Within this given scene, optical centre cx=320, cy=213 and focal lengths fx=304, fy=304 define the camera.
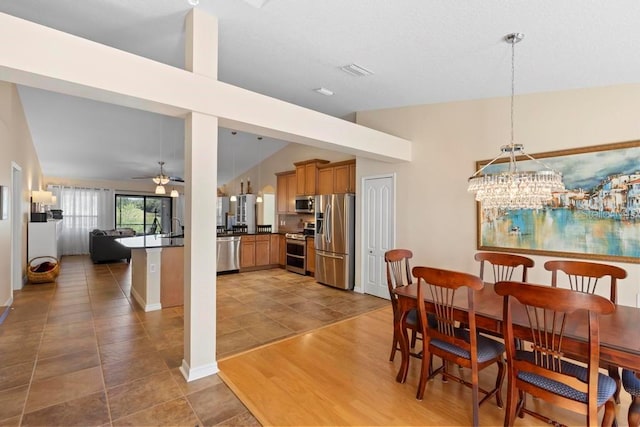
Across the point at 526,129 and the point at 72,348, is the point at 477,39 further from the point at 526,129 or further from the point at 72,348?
the point at 72,348

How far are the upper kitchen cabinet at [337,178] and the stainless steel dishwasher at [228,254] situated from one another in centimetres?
233

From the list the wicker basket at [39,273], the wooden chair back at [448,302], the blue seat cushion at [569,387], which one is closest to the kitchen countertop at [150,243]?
the wicker basket at [39,273]

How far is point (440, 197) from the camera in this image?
4414 mm

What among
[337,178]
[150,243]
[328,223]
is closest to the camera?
[150,243]

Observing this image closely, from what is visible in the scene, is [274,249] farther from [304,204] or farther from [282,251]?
[304,204]

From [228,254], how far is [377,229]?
3620mm

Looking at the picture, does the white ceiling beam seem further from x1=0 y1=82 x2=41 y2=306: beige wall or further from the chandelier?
x1=0 y1=82 x2=41 y2=306: beige wall

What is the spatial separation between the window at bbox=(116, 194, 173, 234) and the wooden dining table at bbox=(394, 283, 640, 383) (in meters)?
9.66

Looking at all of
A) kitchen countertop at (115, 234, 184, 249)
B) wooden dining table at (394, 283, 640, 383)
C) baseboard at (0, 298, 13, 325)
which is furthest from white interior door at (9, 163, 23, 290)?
wooden dining table at (394, 283, 640, 383)

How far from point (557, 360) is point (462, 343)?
0.54 meters

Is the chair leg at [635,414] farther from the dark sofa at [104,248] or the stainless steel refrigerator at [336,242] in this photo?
the dark sofa at [104,248]

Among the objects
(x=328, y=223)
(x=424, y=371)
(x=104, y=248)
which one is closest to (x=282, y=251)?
(x=328, y=223)

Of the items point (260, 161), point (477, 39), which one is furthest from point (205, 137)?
point (260, 161)

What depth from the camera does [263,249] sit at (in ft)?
25.2
